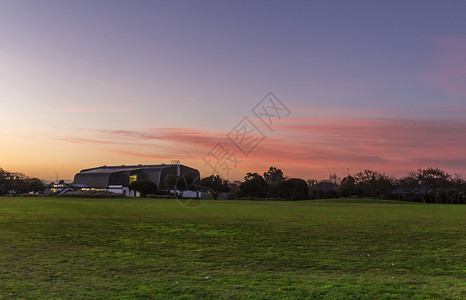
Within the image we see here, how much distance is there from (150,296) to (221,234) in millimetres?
11868

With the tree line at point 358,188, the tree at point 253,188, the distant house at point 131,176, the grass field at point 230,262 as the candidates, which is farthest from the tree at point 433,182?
the grass field at point 230,262

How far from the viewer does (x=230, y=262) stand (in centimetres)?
1333

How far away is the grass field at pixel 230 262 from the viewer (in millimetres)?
8992

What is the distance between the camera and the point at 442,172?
116 metres

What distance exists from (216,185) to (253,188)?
14.1 metres

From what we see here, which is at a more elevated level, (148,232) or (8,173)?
(8,173)

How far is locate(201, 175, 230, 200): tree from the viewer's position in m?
121

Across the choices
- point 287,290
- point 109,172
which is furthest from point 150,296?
point 109,172

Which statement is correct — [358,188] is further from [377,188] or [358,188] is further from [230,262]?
[230,262]

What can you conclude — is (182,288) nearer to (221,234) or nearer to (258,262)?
(258,262)

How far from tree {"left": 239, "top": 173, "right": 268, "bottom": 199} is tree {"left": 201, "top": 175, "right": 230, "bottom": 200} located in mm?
9775

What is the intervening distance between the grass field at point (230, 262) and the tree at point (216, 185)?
98.2 meters

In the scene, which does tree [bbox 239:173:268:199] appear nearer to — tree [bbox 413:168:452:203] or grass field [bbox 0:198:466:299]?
tree [bbox 413:168:452:203]

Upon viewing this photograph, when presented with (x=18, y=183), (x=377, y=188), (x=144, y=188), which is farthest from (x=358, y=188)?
(x=18, y=183)
